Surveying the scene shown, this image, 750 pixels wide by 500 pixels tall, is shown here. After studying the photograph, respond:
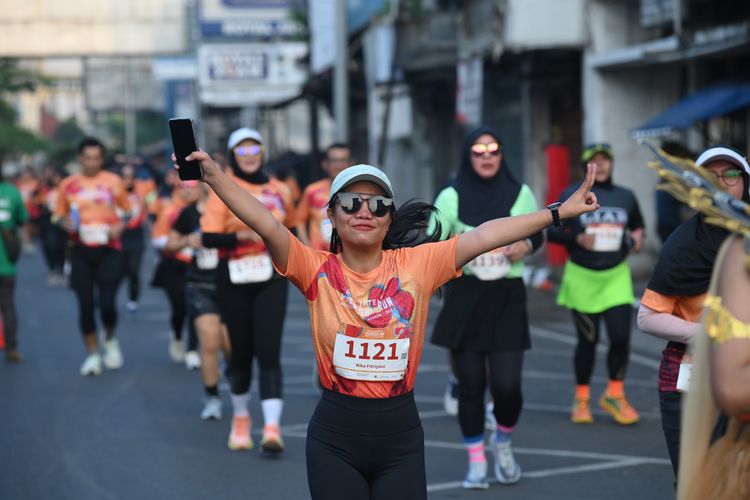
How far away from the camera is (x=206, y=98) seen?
33406 mm

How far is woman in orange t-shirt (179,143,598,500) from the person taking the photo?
4.73 metres

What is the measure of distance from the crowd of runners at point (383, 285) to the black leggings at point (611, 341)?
1cm

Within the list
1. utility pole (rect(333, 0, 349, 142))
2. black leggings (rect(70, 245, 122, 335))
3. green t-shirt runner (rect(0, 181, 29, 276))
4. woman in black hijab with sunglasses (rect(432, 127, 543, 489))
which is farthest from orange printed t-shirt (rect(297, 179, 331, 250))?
utility pole (rect(333, 0, 349, 142))

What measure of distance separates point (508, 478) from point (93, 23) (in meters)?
38.6

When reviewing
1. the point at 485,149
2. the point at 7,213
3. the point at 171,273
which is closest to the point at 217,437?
the point at 485,149

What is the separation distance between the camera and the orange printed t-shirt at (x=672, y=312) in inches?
213

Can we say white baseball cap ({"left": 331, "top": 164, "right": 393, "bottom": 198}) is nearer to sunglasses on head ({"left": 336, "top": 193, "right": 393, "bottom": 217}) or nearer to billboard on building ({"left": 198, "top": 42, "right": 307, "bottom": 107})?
sunglasses on head ({"left": 336, "top": 193, "right": 393, "bottom": 217})

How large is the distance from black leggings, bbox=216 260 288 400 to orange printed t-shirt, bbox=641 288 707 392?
3630 millimetres

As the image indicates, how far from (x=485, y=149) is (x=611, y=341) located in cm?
250

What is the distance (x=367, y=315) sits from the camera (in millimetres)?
4852

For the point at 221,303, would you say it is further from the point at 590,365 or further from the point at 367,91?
the point at 367,91

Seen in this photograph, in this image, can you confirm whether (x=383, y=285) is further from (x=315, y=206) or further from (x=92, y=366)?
(x=92, y=366)

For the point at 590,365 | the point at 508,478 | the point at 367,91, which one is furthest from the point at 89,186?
the point at 367,91

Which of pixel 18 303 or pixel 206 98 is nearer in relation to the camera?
pixel 18 303
